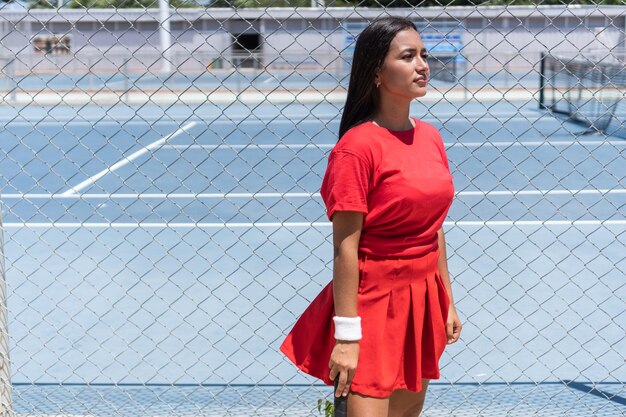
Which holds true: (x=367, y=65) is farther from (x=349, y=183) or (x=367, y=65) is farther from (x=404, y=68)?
(x=349, y=183)

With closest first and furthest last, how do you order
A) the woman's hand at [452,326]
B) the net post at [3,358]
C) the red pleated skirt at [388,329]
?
the red pleated skirt at [388,329], the woman's hand at [452,326], the net post at [3,358]

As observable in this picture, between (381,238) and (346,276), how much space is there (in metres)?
0.19

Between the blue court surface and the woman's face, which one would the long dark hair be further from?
the blue court surface

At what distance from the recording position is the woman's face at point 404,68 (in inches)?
122

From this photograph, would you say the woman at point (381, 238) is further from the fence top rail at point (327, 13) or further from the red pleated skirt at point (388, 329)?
the fence top rail at point (327, 13)

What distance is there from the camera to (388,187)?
2.99 m

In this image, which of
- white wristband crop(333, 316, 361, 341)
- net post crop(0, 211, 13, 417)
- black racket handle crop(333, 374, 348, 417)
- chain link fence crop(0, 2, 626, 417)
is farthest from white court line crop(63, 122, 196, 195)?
white wristband crop(333, 316, 361, 341)

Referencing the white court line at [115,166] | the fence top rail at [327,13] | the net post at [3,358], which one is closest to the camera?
the net post at [3,358]

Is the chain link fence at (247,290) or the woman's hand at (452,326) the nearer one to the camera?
the woman's hand at (452,326)

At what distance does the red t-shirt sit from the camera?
2.95 m

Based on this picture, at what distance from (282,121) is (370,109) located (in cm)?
1674

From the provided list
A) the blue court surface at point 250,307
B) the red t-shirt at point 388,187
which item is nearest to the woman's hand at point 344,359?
the red t-shirt at point 388,187

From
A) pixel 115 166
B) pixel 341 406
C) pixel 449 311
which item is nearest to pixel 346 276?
pixel 341 406

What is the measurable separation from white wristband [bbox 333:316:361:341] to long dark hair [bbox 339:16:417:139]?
652 mm
